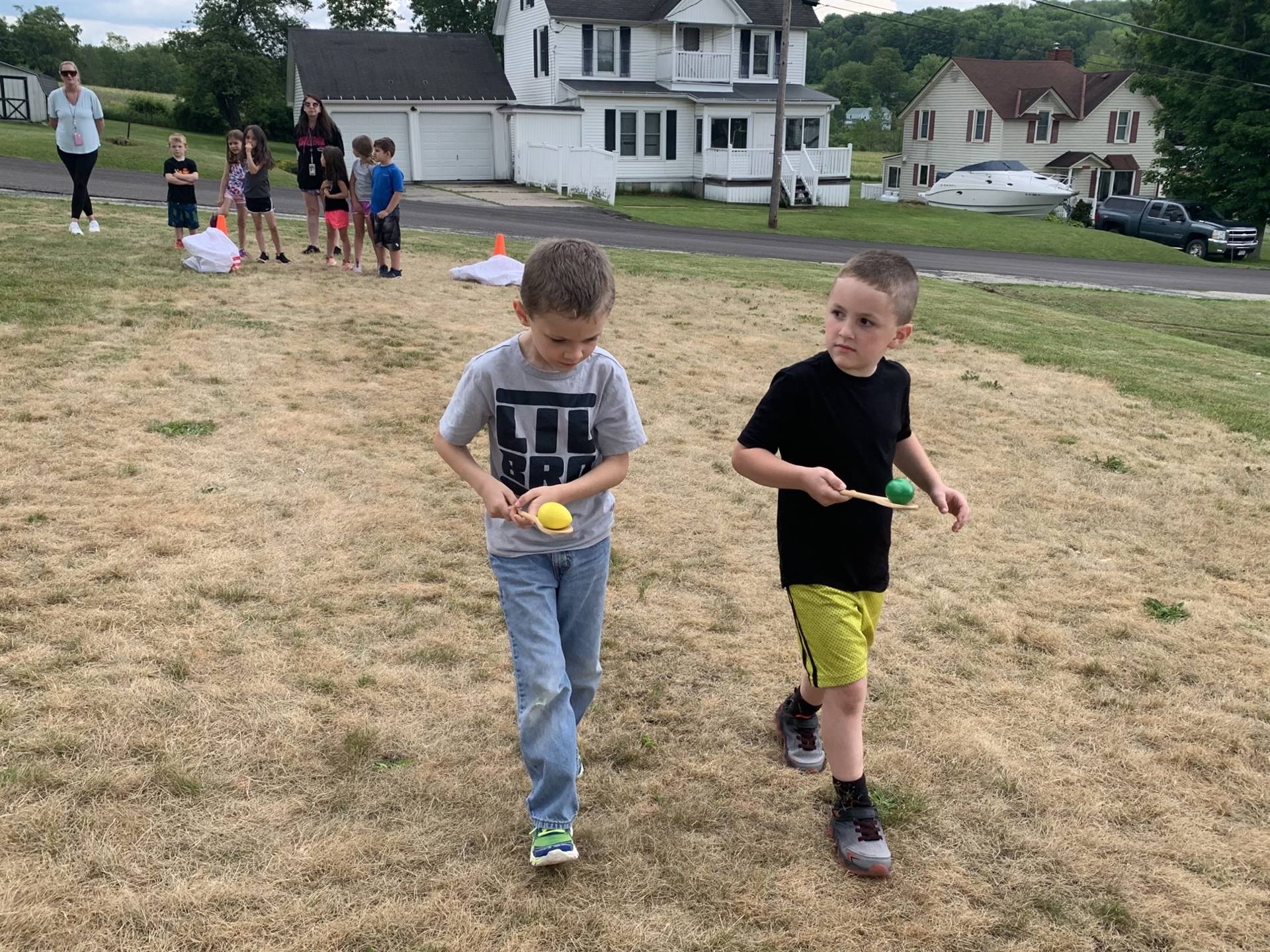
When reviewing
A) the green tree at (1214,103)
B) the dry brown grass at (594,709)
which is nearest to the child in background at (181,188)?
the dry brown grass at (594,709)

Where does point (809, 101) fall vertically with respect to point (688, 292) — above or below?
above

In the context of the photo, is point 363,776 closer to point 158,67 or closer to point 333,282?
point 333,282

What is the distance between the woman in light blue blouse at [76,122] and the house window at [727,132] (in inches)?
1055

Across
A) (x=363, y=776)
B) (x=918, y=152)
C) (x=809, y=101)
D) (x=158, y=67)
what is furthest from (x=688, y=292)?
(x=158, y=67)

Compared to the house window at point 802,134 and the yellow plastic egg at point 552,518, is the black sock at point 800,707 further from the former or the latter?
the house window at point 802,134

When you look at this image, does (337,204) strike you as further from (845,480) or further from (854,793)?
(854,793)

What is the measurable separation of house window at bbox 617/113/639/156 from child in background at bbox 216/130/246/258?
25.1 metres

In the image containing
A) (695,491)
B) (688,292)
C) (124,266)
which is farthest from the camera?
(688,292)

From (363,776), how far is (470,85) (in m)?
38.3

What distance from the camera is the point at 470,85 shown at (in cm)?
3759

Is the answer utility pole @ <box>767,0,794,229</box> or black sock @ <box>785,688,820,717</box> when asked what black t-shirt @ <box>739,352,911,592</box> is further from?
utility pole @ <box>767,0,794,229</box>

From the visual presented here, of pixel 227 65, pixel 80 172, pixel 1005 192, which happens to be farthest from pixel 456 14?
pixel 80 172

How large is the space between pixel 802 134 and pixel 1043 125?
2108cm

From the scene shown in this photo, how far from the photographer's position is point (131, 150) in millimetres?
30016
